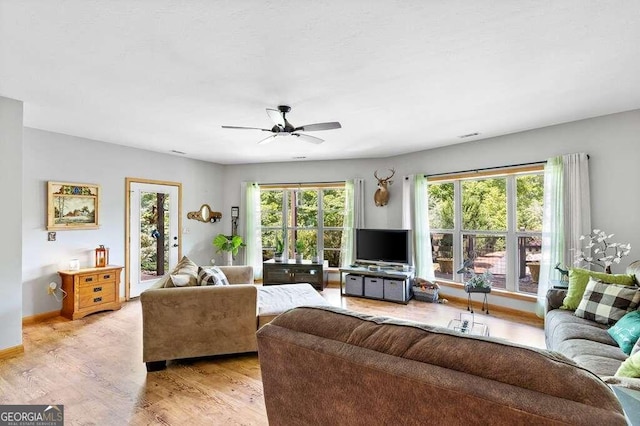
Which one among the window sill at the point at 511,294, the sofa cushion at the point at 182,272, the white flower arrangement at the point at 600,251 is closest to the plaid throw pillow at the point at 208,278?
the sofa cushion at the point at 182,272

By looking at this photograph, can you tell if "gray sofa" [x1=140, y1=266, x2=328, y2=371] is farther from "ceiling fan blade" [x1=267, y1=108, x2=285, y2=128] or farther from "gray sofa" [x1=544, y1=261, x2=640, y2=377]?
"gray sofa" [x1=544, y1=261, x2=640, y2=377]

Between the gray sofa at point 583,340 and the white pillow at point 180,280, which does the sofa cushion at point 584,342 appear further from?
the white pillow at point 180,280

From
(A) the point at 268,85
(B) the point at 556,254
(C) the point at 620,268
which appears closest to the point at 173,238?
(A) the point at 268,85

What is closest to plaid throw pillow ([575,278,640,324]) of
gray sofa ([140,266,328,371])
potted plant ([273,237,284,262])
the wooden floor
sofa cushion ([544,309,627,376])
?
sofa cushion ([544,309,627,376])

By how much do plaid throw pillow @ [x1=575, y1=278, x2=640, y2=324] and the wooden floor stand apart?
3.06 ft

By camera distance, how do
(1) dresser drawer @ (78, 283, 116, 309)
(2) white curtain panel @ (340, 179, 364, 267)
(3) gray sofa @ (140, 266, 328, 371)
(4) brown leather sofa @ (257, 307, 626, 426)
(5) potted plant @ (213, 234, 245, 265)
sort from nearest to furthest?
(4) brown leather sofa @ (257, 307, 626, 426), (3) gray sofa @ (140, 266, 328, 371), (1) dresser drawer @ (78, 283, 116, 309), (2) white curtain panel @ (340, 179, 364, 267), (5) potted plant @ (213, 234, 245, 265)

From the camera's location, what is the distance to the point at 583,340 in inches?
88.6

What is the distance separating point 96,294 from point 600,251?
6.46 meters

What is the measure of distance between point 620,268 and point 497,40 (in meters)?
3.22

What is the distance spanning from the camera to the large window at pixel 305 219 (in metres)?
6.42

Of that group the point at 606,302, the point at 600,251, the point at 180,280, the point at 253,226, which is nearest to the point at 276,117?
the point at 180,280

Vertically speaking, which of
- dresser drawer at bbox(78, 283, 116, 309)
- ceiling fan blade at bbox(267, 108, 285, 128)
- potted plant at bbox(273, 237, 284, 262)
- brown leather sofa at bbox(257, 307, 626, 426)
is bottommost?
dresser drawer at bbox(78, 283, 116, 309)

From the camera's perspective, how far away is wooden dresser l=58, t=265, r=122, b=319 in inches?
160

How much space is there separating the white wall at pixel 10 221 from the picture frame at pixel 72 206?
122 cm
